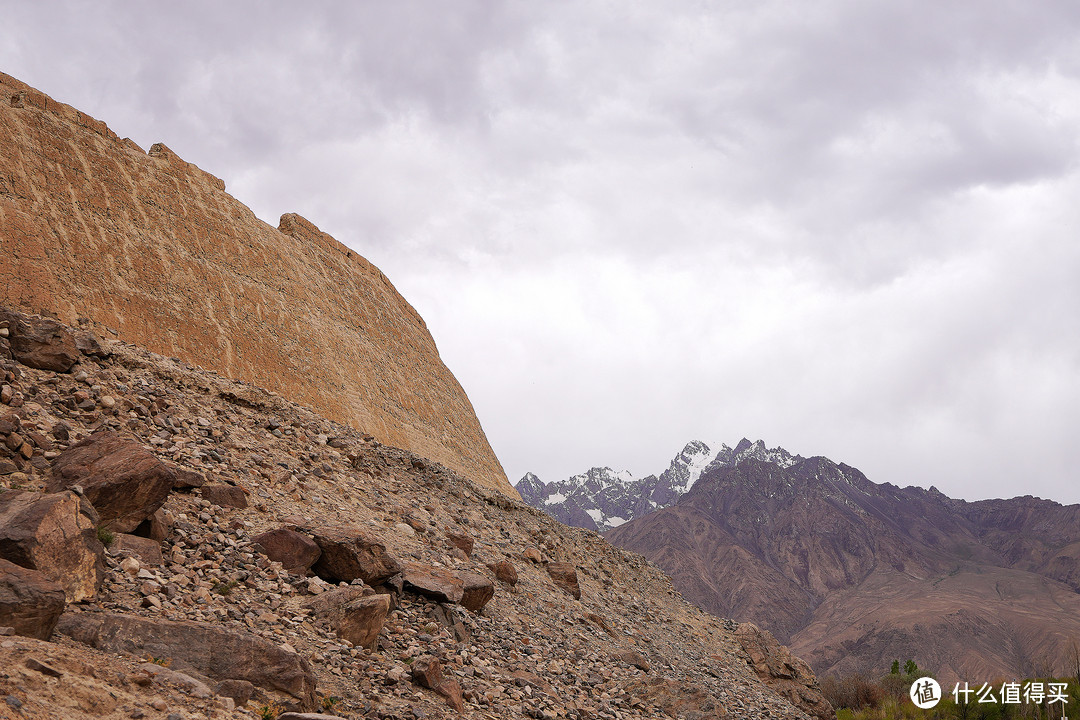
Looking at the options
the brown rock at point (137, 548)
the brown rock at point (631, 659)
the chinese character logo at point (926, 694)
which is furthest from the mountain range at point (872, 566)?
the brown rock at point (137, 548)

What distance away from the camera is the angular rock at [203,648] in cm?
696

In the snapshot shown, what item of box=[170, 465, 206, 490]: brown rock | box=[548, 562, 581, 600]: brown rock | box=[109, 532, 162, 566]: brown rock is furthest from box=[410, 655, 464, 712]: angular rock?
box=[548, 562, 581, 600]: brown rock

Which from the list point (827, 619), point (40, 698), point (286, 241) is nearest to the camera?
point (40, 698)

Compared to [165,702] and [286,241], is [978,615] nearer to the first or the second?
[286,241]

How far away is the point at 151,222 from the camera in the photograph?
69.4 ft

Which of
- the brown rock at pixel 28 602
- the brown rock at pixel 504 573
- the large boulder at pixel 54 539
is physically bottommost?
the brown rock at pixel 28 602

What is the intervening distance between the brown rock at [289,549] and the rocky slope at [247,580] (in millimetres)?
31

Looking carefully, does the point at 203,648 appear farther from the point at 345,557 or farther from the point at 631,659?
the point at 631,659

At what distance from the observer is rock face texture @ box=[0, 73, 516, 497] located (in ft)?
58.3

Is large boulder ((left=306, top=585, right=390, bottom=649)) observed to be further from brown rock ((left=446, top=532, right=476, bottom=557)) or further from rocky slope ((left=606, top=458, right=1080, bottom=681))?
rocky slope ((left=606, top=458, right=1080, bottom=681))

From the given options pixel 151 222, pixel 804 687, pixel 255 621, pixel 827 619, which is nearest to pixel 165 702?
pixel 255 621

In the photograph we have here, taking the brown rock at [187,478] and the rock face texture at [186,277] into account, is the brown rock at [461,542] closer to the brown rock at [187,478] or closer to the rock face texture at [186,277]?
the brown rock at [187,478]

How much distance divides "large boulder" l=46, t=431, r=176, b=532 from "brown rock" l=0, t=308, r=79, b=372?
351 cm

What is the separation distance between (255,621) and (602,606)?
13683 millimetres
